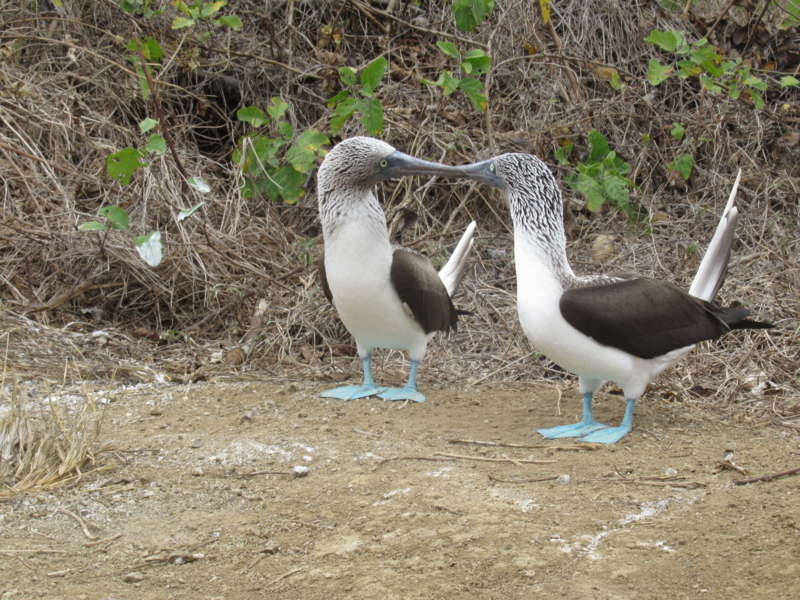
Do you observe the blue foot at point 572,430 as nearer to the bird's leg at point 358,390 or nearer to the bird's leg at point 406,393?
the bird's leg at point 406,393

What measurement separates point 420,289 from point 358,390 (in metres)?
0.75

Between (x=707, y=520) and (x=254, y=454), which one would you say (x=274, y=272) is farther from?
(x=707, y=520)

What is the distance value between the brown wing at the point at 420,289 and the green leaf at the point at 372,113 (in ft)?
4.45

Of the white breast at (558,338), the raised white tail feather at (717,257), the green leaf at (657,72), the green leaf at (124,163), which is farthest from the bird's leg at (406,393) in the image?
the green leaf at (657,72)

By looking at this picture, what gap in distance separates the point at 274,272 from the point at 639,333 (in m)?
3.55

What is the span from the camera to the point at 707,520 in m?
2.92

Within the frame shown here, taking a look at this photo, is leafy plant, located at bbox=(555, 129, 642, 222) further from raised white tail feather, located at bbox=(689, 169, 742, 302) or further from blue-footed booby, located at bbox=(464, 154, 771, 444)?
blue-footed booby, located at bbox=(464, 154, 771, 444)

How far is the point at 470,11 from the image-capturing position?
6.19 metres

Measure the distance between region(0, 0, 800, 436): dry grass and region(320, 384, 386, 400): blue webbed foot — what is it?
76 cm

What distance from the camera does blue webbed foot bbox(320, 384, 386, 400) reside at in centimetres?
476

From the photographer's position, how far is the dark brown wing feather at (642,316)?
3875 mm

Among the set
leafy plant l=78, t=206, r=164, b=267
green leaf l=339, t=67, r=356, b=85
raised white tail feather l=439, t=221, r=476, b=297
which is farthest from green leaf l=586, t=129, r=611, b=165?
leafy plant l=78, t=206, r=164, b=267

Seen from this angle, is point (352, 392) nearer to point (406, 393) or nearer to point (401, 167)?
point (406, 393)

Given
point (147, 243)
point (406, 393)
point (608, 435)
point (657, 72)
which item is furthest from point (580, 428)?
point (657, 72)
